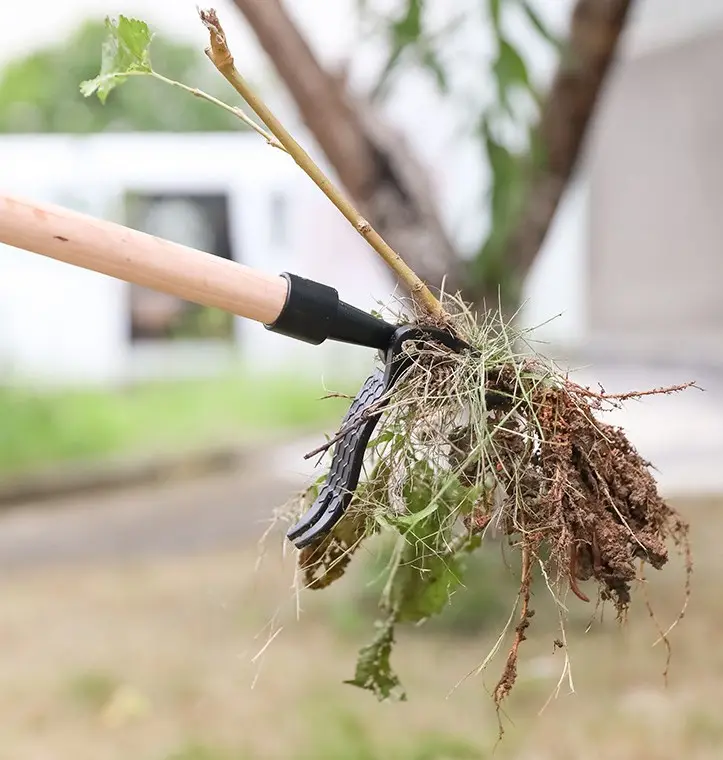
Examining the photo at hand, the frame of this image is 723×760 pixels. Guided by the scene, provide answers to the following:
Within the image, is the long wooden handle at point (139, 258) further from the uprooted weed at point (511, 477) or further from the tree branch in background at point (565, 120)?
the tree branch in background at point (565, 120)

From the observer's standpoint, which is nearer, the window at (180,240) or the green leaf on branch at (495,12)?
the green leaf on branch at (495,12)

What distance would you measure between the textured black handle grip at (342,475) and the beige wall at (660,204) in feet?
7.34

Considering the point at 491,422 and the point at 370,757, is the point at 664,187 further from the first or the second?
the point at 491,422

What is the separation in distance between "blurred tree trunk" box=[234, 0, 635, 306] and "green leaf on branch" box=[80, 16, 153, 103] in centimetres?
92

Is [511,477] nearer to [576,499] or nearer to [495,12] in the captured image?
[576,499]

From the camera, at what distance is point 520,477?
0.47 meters

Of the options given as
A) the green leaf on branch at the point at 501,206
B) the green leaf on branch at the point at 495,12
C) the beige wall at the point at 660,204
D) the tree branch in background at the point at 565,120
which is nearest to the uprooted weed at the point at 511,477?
the green leaf on branch at the point at 495,12

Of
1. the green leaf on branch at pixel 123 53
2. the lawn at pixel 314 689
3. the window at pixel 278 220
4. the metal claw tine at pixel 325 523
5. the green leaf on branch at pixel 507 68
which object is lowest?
the lawn at pixel 314 689

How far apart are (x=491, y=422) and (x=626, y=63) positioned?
9.09 feet

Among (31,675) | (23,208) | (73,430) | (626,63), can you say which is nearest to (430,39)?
(23,208)

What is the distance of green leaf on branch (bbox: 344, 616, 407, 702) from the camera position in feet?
1.94

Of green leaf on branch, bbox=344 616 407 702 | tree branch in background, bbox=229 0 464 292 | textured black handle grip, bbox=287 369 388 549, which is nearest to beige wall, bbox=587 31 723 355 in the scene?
tree branch in background, bbox=229 0 464 292

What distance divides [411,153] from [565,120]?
287 mm

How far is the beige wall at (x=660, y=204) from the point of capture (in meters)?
2.49
